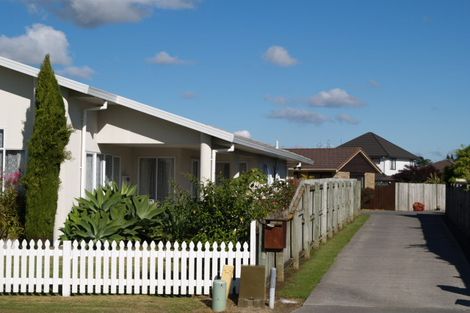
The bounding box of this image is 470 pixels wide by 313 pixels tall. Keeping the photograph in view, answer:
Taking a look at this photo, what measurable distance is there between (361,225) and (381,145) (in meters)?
49.1

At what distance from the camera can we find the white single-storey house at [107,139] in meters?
17.5

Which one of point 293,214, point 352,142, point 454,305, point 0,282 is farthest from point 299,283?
→ point 352,142

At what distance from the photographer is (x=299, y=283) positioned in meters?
12.7

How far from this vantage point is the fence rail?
1344 centimetres

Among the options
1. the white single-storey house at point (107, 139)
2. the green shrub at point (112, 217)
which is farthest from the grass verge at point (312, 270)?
the green shrub at point (112, 217)

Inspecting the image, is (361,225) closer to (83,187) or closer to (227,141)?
(227,141)

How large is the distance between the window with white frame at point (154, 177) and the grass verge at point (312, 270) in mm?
5338

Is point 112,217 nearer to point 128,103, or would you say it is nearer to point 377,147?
point 128,103

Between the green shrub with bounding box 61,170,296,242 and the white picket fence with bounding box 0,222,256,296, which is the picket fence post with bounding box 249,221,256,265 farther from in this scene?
the green shrub with bounding box 61,170,296,242

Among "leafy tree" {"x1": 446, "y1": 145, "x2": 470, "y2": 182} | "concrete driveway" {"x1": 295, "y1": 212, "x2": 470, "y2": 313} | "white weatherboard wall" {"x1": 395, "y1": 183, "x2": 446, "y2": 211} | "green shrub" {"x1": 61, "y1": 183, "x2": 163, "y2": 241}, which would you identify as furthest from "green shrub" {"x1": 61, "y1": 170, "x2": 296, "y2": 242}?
"white weatherboard wall" {"x1": 395, "y1": 183, "x2": 446, "y2": 211}

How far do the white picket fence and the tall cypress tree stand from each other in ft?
15.7

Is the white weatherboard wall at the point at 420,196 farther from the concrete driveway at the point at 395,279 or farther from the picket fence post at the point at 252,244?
the picket fence post at the point at 252,244

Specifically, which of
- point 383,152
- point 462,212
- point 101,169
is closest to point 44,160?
point 101,169

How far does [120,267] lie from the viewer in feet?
37.2
